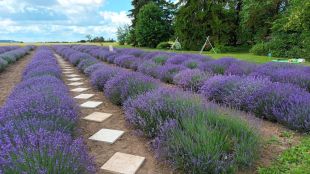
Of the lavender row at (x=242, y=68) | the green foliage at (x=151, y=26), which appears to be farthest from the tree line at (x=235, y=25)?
the lavender row at (x=242, y=68)

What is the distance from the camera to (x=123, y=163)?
2207 millimetres

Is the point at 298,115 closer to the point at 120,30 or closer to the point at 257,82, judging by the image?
the point at 257,82

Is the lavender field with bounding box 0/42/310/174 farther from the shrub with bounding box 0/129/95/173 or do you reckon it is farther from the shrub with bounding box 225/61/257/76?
the shrub with bounding box 225/61/257/76

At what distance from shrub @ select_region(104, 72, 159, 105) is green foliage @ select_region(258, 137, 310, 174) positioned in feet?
6.45

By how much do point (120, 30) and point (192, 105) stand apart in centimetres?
3394

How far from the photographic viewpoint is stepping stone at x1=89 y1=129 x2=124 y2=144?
2754 mm

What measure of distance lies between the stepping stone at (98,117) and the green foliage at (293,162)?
221 cm

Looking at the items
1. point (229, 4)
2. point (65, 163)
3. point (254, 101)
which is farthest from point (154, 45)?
point (65, 163)

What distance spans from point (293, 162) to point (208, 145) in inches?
31.7

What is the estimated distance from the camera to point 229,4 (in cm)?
1844

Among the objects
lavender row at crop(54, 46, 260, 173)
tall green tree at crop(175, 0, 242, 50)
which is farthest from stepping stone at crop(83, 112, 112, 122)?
tall green tree at crop(175, 0, 242, 50)

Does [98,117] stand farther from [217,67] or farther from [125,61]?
[125,61]

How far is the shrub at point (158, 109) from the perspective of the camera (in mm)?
2521

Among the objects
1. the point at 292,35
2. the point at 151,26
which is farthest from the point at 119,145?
the point at 151,26
